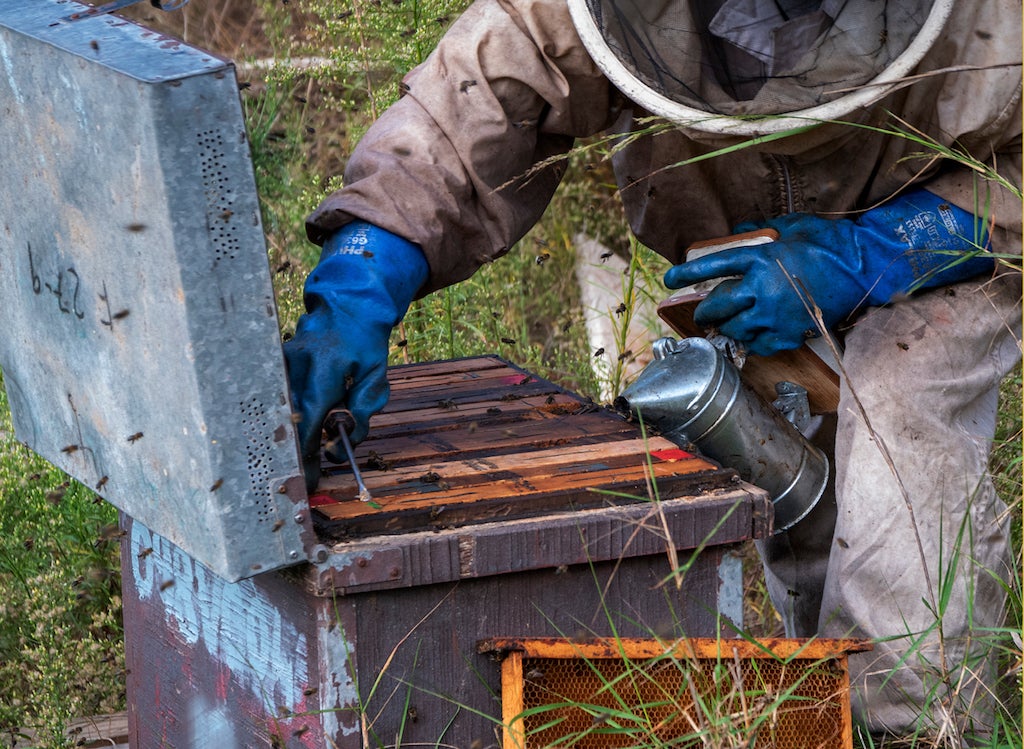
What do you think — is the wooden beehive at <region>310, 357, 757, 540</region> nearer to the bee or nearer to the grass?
the bee

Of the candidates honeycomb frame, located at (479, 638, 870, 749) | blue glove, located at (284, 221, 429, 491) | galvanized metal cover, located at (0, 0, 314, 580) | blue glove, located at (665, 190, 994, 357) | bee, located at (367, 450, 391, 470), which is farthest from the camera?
blue glove, located at (665, 190, 994, 357)

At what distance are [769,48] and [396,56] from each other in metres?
1.41

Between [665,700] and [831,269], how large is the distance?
1.09 metres

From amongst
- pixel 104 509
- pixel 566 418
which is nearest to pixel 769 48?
pixel 566 418

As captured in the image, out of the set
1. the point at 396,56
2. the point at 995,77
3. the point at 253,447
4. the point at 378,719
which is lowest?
the point at 378,719

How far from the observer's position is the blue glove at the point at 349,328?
2.05 metres

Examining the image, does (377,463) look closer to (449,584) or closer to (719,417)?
(449,584)

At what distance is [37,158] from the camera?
6.41ft

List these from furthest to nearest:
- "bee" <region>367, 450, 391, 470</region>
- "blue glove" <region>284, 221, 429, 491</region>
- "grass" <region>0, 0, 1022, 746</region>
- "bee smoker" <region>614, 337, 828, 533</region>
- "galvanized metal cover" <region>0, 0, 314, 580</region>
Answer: "grass" <region>0, 0, 1022, 746</region>, "bee smoker" <region>614, 337, 828, 533</region>, "bee" <region>367, 450, 391, 470</region>, "blue glove" <region>284, 221, 429, 491</region>, "galvanized metal cover" <region>0, 0, 314, 580</region>

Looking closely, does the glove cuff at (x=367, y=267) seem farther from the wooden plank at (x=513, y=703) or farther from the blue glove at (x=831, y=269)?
the wooden plank at (x=513, y=703)

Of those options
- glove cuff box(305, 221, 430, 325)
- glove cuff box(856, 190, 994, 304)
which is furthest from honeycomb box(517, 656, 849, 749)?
glove cuff box(856, 190, 994, 304)

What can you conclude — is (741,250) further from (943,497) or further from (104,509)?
(104,509)

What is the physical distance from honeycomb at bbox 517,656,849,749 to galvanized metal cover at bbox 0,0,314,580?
1.49ft

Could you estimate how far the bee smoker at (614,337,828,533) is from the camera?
232 cm
